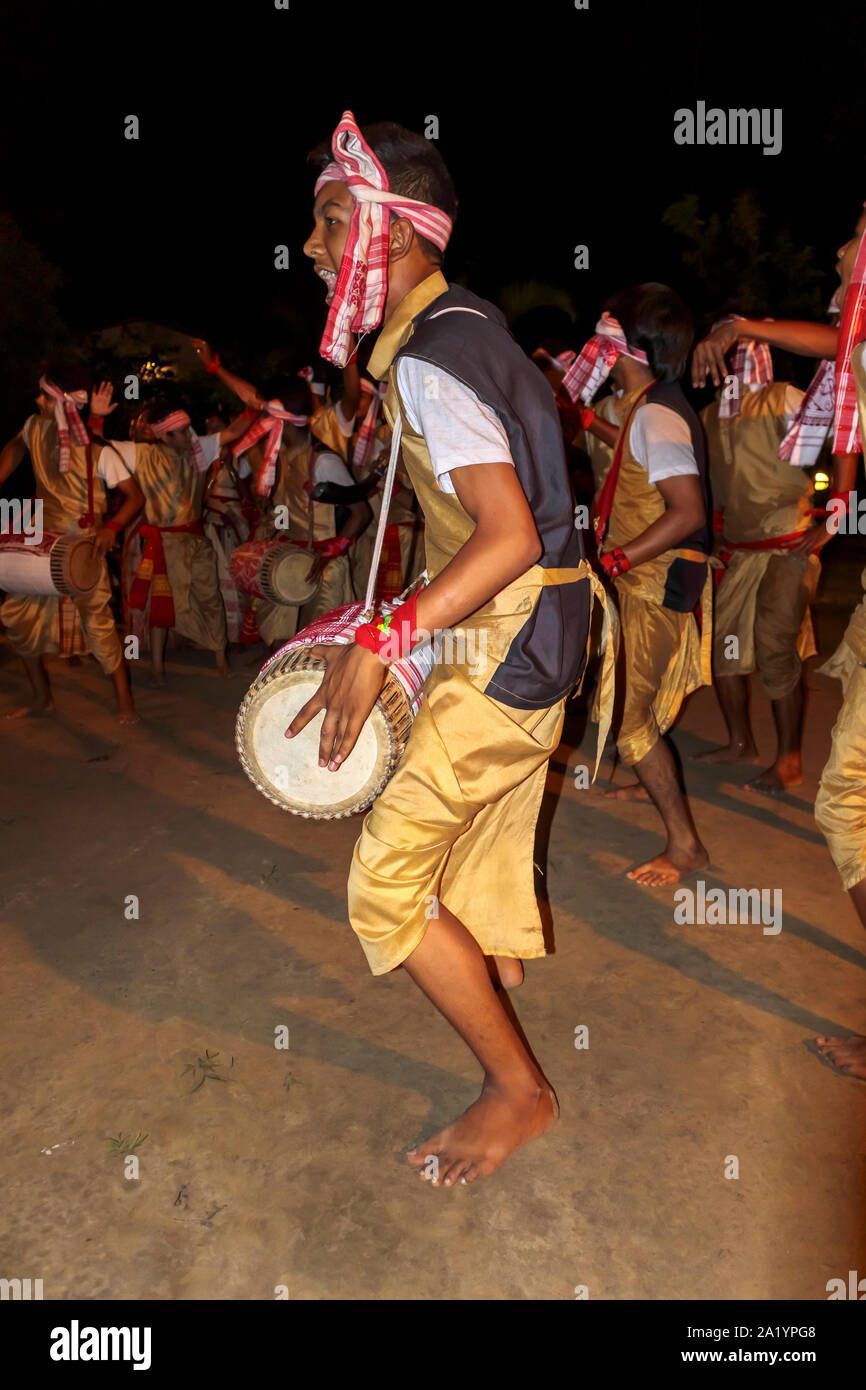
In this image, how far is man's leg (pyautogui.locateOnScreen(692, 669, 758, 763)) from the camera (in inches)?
197

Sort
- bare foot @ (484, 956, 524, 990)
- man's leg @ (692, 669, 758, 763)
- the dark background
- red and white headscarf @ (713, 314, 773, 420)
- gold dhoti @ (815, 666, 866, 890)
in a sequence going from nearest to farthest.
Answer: gold dhoti @ (815, 666, 866, 890)
bare foot @ (484, 956, 524, 990)
red and white headscarf @ (713, 314, 773, 420)
man's leg @ (692, 669, 758, 763)
the dark background

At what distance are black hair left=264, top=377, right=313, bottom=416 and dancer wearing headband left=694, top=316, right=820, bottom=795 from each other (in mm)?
2436

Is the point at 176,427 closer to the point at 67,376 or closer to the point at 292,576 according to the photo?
the point at 67,376

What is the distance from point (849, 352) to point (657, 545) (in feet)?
4.07

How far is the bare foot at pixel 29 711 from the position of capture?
583 cm

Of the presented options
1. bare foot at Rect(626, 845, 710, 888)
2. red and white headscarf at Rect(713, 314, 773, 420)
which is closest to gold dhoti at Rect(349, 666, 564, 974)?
bare foot at Rect(626, 845, 710, 888)

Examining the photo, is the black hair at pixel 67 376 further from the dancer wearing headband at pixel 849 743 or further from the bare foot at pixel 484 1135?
the bare foot at pixel 484 1135

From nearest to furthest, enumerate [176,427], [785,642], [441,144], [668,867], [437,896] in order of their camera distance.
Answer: [437,896] < [668,867] < [785,642] < [176,427] < [441,144]

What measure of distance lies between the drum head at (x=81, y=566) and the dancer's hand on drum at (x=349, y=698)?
12.5 ft

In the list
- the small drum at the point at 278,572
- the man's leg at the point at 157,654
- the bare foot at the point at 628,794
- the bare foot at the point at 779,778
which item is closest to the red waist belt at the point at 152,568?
the man's leg at the point at 157,654

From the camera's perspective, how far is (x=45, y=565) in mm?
5238

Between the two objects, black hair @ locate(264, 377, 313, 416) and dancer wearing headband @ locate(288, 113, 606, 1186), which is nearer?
dancer wearing headband @ locate(288, 113, 606, 1186)

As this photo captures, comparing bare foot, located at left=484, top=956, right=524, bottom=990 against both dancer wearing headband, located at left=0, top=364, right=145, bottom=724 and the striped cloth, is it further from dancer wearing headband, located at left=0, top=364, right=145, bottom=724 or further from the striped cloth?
dancer wearing headband, located at left=0, top=364, right=145, bottom=724

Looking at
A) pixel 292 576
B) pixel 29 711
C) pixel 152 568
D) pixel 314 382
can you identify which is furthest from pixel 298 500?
pixel 314 382
